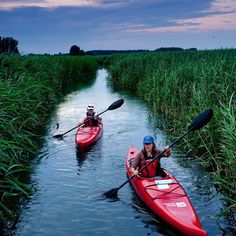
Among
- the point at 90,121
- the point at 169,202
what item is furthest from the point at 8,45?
the point at 169,202

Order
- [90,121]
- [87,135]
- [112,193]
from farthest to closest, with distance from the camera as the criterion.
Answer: [90,121] → [87,135] → [112,193]

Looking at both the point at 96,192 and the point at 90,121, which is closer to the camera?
the point at 96,192

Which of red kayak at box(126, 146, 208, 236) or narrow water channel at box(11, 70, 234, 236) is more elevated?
red kayak at box(126, 146, 208, 236)

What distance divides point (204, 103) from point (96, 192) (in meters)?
3.81

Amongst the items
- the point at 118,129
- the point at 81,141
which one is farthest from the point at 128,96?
the point at 81,141

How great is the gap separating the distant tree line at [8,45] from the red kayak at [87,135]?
15.7 feet

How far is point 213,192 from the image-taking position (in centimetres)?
894

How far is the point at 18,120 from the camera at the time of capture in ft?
36.4

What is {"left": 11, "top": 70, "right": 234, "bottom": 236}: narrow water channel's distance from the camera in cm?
742

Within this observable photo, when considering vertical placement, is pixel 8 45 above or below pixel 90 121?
above

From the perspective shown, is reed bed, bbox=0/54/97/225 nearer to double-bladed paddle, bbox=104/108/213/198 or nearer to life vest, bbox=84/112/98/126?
life vest, bbox=84/112/98/126

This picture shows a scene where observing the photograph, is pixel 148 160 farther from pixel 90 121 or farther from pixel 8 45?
pixel 8 45

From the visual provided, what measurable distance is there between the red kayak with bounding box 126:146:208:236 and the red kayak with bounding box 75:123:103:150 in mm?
3838

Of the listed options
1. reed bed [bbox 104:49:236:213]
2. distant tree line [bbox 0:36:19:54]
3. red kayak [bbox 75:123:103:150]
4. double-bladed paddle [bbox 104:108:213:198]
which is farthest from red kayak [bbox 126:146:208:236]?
distant tree line [bbox 0:36:19:54]
